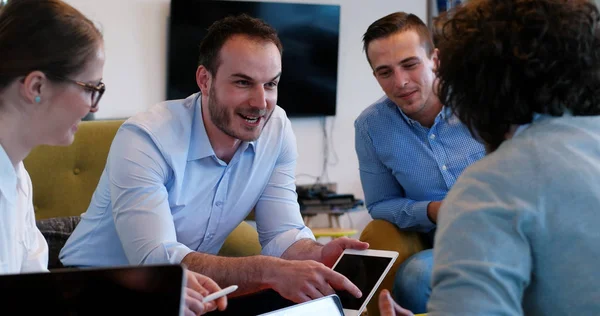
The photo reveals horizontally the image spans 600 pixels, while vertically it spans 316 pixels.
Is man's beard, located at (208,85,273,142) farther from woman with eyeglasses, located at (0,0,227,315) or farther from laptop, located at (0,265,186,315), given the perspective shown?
laptop, located at (0,265,186,315)

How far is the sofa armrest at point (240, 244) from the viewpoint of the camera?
2.40 meters

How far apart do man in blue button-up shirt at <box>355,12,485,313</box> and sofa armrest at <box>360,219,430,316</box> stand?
5cm

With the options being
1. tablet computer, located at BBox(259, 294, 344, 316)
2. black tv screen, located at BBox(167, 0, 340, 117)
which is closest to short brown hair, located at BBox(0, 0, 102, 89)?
tablet computer, located at BBox(259, 294, 344, 316)

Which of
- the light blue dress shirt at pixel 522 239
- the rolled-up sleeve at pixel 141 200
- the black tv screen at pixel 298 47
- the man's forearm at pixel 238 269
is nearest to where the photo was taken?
the light blue dress shirt at pixel 522 239

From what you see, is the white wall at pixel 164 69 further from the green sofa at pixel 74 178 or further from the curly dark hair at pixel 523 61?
the curly dark hair at pixel 523 61

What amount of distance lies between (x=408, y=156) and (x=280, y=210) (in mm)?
524

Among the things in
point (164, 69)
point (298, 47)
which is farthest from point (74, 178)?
point (298, 47)

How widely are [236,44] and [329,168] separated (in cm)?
287

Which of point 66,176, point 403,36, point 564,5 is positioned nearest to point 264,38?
point 403,36

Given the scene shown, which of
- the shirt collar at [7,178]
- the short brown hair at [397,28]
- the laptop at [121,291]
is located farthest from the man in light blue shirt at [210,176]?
the laptop at [121,291]

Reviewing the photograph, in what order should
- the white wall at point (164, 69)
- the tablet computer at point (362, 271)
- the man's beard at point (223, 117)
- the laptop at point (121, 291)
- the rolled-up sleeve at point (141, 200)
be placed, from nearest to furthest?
the laptop at point (121, 291) → the tablet computer at point (362, 271) → the rolled-up sleeve at point (141, 200) → the man's beard at point (223, 117) → the white wall at point (164, 69)

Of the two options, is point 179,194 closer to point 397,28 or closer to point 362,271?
point 362,271

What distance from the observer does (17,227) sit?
142cm

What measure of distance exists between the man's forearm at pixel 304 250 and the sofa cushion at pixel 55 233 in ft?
2.20
